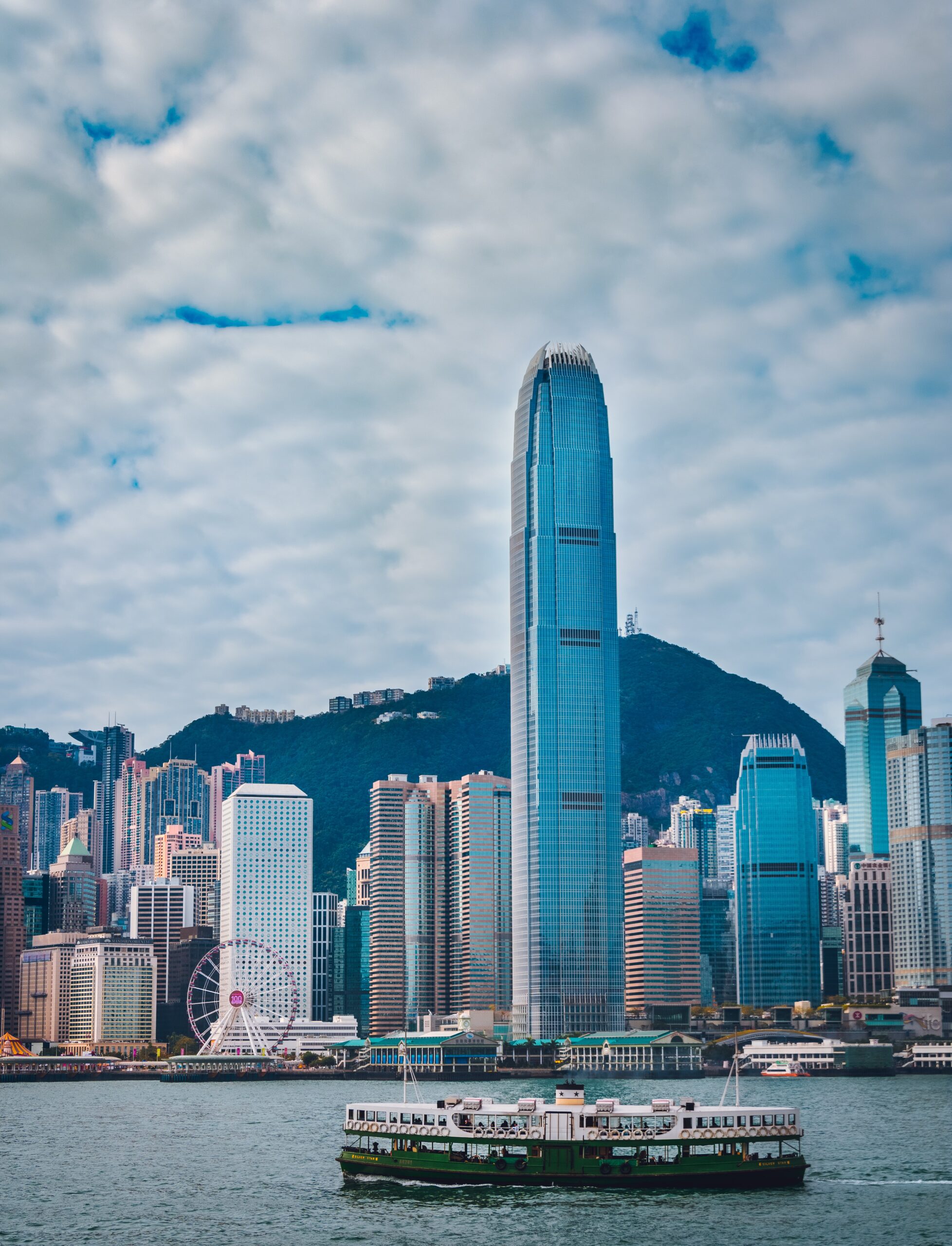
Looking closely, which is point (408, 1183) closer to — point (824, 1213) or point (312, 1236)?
point (312, 1236)

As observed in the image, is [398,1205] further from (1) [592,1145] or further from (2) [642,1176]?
(2) [642,1176]

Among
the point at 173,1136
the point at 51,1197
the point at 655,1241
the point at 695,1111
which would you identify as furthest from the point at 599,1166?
the point at 173,1136

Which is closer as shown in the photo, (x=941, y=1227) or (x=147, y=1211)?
(x=941, y=1227)

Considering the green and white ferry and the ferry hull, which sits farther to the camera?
the green and white ferry

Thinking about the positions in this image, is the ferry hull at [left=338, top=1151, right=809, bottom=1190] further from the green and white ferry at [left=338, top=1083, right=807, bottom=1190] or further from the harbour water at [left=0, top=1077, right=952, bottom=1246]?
the harbour water at [left=0, top=1077, right=952, bottom=1246]

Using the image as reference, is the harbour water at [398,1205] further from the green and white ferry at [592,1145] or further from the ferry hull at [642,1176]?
the green and white ferry at [592,1145]

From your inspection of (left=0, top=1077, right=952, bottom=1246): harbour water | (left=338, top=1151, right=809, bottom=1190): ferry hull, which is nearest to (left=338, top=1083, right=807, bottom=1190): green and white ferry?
(left=338, top=1151, right=809, bottom=1190): ferry hull
